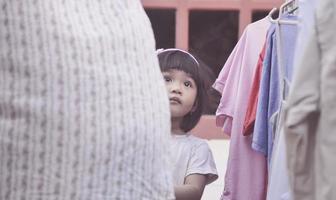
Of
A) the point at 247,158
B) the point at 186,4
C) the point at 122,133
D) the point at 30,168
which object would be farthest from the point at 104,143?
the point at 186,4

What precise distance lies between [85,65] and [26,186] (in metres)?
0.28

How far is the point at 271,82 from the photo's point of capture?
9.27 feet

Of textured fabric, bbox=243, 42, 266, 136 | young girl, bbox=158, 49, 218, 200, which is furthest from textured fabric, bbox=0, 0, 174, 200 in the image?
textured fabric, bbox=243, 42, 266, 136

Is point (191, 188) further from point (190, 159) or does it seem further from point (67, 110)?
→ point (67, 110)

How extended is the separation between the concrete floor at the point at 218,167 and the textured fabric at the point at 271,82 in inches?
65.5

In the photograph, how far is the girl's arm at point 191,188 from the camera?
2586mm

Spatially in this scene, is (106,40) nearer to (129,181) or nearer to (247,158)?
Result: (129,181)

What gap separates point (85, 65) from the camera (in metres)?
1.49

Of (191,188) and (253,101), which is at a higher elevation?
(253,101)

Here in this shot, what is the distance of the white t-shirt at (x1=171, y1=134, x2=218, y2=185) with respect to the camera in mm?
2738

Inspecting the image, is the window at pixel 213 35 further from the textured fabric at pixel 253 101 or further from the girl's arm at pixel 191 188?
the girl's arm at pixel 191 188

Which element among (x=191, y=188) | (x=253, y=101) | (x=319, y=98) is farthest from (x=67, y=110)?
(x=253, y=101)

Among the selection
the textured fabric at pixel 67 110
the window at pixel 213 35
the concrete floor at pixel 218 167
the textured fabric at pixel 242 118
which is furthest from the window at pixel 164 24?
the textured fabric at pixel 67 110

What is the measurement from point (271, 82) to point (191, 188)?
56cm
